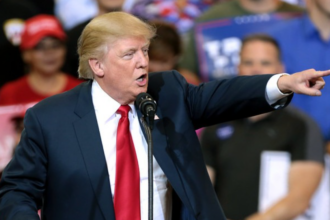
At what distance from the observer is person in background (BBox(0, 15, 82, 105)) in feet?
16.9

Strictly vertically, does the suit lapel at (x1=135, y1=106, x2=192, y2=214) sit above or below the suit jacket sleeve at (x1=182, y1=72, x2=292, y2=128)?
below

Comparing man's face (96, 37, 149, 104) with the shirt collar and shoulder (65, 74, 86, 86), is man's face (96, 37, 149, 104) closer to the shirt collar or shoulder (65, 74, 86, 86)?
the shirt collar

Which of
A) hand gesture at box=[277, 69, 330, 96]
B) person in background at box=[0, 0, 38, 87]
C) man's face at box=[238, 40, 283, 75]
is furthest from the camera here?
person in background at box=[0, 0, 38, 87]

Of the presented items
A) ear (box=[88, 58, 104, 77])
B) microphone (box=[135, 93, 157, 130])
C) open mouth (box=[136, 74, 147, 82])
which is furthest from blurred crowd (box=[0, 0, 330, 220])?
microphone (box=[135, 93, 157, 130])

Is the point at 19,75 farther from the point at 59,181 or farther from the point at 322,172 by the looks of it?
the point at 59,181

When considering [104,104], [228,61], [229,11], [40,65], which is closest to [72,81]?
[40,65]

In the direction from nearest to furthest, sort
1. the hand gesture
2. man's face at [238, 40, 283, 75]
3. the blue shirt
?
1. the hand gesture
2. man's face at [238, 40, 283, 75]
3. the blue shirt

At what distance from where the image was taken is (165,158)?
2854 millimetres

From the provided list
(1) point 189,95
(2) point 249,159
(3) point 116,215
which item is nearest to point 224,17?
(2) point 249,159

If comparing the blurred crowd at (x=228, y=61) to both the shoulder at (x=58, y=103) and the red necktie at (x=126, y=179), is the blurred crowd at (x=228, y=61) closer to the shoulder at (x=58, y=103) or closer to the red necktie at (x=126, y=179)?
the shoulder at (x=58, y=103)

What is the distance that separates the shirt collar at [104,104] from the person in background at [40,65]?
7.18 ft

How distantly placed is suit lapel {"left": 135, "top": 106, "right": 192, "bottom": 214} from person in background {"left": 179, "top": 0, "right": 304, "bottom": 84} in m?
2.52

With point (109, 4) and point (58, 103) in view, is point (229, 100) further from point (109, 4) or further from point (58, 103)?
point (109, 4)

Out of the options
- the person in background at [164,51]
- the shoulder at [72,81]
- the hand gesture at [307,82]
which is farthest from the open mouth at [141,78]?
the shoulder at [72,81]
